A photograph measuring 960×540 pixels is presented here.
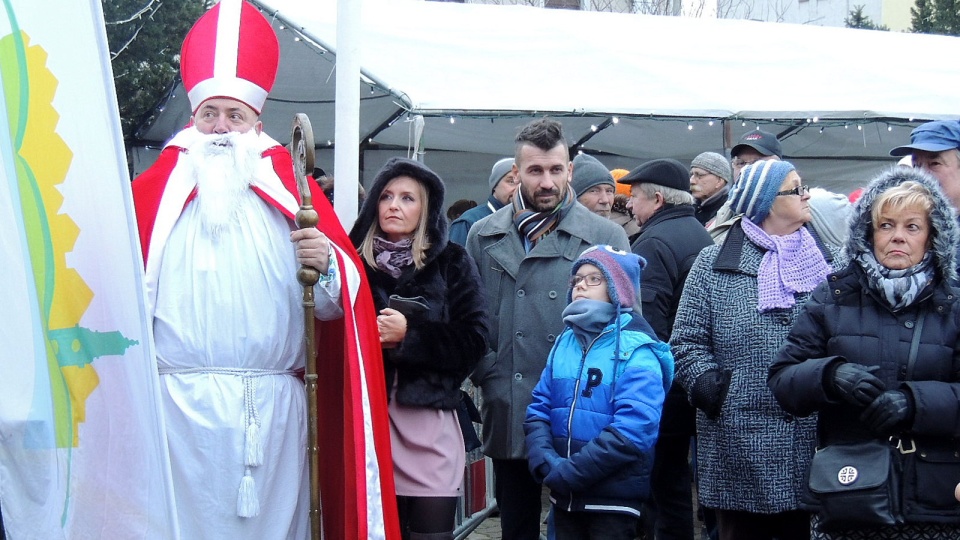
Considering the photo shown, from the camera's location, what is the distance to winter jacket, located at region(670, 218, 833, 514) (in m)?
3.92

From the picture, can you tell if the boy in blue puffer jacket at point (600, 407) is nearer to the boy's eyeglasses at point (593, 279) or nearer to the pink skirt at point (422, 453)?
the boy's eyeglasses at point (593, 279)

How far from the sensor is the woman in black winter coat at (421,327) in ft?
12.8

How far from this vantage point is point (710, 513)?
18.2 ft

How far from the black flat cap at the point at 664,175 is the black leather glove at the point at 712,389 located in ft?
5.42

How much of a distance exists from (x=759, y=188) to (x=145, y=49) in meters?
8.74

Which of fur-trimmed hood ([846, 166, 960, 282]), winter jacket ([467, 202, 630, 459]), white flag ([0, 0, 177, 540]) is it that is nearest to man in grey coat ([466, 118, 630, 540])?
winter jacket ([467, 202, 630, 459])

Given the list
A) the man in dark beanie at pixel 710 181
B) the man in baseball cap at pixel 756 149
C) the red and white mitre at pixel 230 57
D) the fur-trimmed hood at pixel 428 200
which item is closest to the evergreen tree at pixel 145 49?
the man in dark beanie at pixel 710 181

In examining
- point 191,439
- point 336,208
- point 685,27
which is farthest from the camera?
point 685,27

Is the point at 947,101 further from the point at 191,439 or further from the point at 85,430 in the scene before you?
the point at 85,430

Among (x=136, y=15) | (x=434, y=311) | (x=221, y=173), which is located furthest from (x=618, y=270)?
(x=136, y=15)

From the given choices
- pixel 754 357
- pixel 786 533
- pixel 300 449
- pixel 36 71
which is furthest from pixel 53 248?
pixel 786 533

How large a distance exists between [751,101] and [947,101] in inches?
66.1

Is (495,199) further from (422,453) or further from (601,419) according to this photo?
(422,453)

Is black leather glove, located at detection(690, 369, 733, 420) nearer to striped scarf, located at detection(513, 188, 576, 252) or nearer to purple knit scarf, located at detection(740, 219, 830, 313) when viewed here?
purple knit scarf, located at detection(740, 219, 830, 313)
